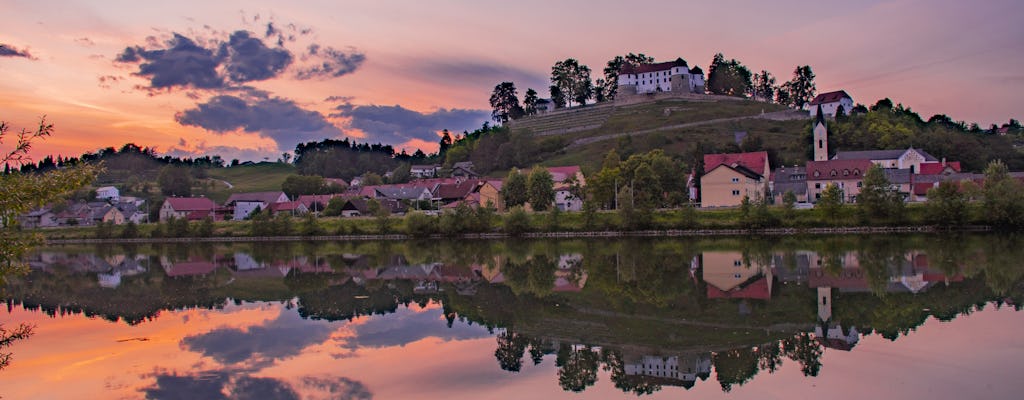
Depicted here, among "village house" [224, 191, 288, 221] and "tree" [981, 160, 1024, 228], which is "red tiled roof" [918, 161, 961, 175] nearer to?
"tree" [981, 160, 1024, 228]

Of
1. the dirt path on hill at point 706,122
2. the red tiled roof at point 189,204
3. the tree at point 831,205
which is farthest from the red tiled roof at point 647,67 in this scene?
the tree at point 831,205

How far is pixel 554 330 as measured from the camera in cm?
1892

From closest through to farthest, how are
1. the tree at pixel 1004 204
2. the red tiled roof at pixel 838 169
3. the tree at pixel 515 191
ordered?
the tree at pixel 1004 204
the red tiled roof at pixel 838 169
the tree at pixel 515 191

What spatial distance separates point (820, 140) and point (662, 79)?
5594 cm

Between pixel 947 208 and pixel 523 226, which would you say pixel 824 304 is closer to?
pixel 947 208

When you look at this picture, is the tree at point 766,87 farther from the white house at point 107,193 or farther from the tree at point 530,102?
the white house at point 107,193

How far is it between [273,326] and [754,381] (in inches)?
549

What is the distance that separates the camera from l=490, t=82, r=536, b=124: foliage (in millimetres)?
151250

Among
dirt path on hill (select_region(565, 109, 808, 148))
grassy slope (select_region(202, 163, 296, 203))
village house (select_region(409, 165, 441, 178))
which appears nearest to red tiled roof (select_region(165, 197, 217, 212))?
grassy slope (select_region(202, 163, 296, 203))

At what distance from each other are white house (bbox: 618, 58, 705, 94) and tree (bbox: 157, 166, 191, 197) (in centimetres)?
7884

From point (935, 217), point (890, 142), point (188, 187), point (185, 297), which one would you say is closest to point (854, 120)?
point (890, 142)

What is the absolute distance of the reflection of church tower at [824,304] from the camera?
18781mm

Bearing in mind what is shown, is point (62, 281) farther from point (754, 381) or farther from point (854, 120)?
point (854, 120)

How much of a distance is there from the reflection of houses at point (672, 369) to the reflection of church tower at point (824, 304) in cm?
512
